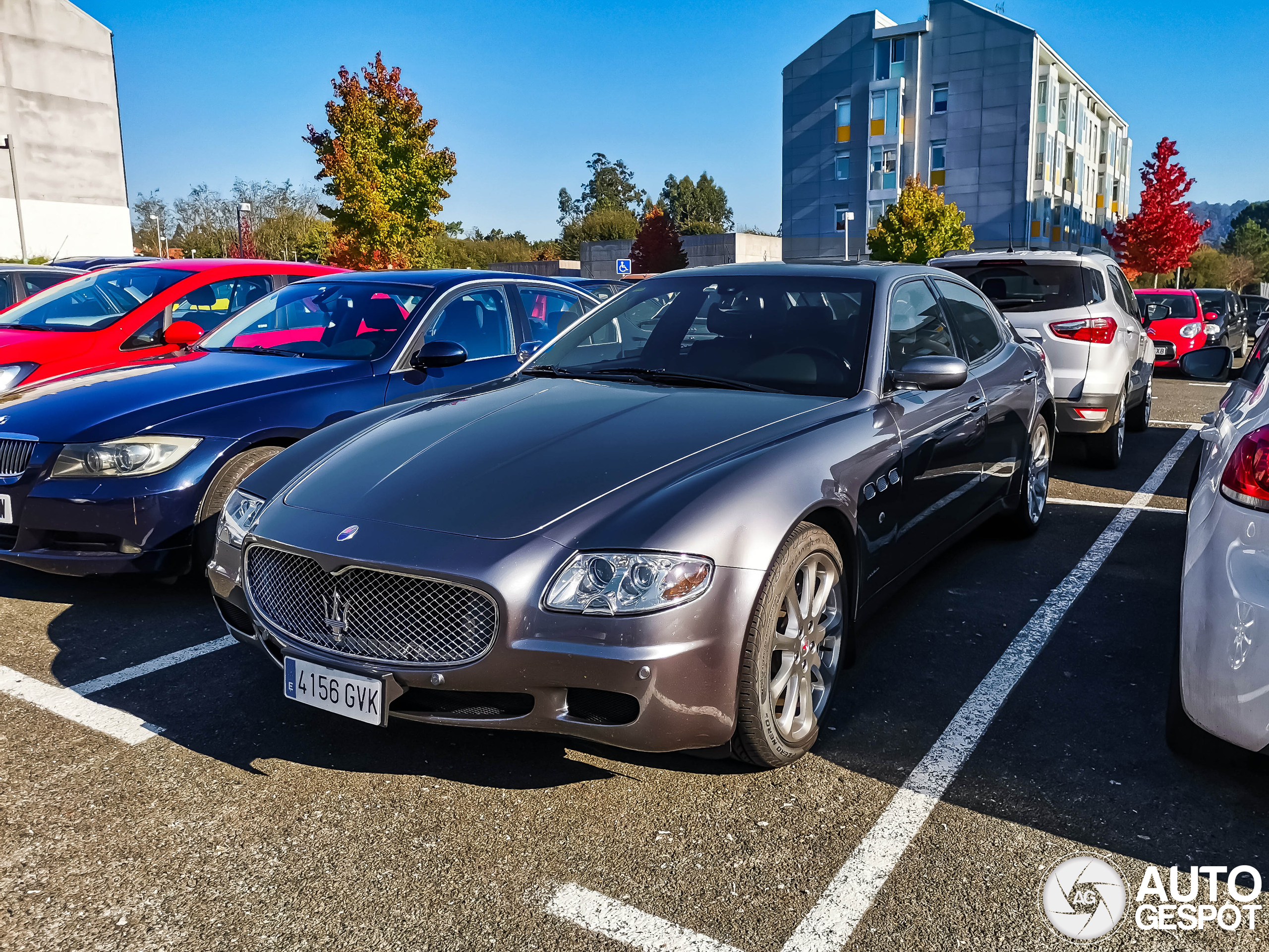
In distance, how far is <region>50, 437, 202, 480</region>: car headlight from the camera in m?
4.55

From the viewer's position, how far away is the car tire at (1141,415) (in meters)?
9.75

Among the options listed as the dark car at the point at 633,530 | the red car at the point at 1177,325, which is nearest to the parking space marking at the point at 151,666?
the dark car at the point at 633,530

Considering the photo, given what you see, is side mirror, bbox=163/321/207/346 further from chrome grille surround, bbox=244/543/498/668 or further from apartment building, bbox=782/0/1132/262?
apartment building, bbox=782/0/1132/262

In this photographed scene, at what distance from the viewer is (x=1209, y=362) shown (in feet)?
15.9

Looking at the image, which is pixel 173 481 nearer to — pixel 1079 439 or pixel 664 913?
pixel 664 913

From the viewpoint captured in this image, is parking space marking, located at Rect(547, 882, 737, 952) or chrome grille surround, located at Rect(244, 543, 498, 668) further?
chrome grille surround, located at Rect(244, 543, 498, 668)

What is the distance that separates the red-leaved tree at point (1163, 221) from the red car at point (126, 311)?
162 feet

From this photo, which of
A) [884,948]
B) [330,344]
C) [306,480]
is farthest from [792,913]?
[330,344]

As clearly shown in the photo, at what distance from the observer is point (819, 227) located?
51.8 meters

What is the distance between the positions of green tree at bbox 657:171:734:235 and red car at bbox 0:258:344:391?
11507 cm

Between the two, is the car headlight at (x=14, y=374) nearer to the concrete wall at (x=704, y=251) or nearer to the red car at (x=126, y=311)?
the red car at (x=126, y=311)

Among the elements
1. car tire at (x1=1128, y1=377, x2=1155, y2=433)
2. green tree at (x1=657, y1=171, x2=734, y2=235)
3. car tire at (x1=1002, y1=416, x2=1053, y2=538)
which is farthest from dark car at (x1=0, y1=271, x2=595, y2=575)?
green tree at (x1=657, y1=171, x2=734, y2=235)

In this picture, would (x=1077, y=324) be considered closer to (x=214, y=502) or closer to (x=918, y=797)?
(x=918, y=797)

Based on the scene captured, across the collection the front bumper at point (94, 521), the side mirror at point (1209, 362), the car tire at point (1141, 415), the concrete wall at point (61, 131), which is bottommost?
the car tire at point (1141, 415)
